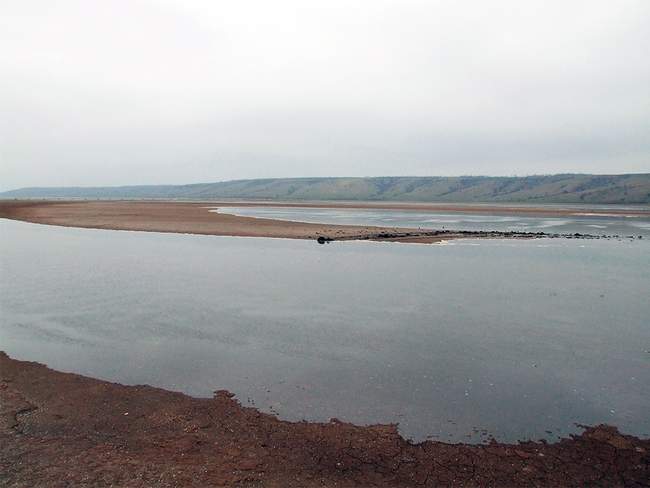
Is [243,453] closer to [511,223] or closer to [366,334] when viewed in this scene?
[366,334]

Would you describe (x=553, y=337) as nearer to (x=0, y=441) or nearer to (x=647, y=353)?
(x=647, y=353)

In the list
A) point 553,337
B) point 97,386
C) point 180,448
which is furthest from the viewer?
point 553,337

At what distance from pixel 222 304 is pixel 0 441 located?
32.8 feet

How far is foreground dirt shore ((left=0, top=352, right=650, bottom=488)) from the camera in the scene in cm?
725

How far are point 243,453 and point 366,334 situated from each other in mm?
7182

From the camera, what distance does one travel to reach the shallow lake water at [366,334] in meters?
9.95

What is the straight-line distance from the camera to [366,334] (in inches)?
572

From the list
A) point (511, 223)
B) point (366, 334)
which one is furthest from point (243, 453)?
point (511, 223)

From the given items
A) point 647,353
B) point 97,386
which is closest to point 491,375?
point 647,353

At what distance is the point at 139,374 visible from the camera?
36.9 ft

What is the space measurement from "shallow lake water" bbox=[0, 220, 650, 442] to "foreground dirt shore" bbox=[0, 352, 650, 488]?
612 millimetres

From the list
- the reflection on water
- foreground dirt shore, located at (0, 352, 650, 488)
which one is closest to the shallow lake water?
foreground dirt shore, located at (0, 352, 650, 488)

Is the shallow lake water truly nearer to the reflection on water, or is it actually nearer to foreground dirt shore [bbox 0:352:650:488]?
foreground dirt shore [bbox 0:352:650:488]

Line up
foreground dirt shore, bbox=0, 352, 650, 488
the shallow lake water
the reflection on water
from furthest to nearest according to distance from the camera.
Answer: the reflection on water < the shallow lake water < foreground dirt shore, bbox=0, 352, 650, 488
